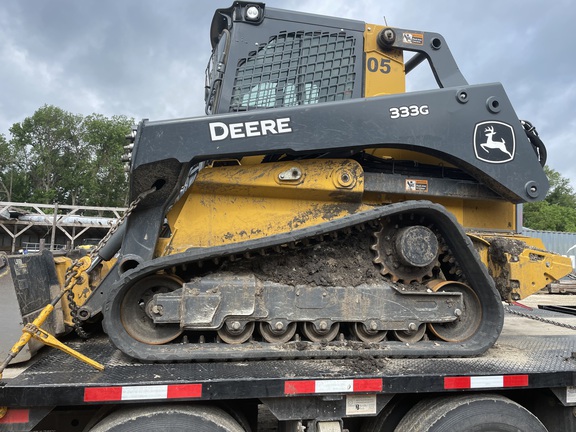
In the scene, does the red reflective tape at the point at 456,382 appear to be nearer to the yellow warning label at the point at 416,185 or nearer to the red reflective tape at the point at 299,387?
the red reflective tape at the point at 299,387

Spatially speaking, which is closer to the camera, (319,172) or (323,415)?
(323,415)

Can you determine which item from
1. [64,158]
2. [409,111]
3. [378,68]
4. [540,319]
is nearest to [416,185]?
[409,111]

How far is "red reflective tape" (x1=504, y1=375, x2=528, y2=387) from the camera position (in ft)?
10.1

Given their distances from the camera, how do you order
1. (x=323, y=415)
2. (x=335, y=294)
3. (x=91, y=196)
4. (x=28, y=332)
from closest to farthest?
(x=28, y=332)
(x=323, y=415)
(x=335, y=294)
(x=91, y=196)

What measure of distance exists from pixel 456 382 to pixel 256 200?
1944 mm

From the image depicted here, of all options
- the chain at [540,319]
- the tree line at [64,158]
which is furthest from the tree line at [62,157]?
the chain at [540,319]

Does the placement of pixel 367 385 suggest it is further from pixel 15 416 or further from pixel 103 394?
pixel 15 416

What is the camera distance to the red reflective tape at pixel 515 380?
3.06 meters

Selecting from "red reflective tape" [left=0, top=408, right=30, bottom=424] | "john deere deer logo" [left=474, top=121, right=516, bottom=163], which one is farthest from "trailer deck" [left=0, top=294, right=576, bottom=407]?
"john deere deer logo" [left=474, top=121, right=516, bottom=163]

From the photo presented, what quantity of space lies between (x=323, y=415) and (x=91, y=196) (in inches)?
1783

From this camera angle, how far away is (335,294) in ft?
10.8

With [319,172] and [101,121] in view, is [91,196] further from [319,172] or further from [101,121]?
[319,172]

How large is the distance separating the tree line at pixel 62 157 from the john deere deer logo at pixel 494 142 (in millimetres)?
43675

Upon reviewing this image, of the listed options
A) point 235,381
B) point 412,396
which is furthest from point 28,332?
point 412,396
